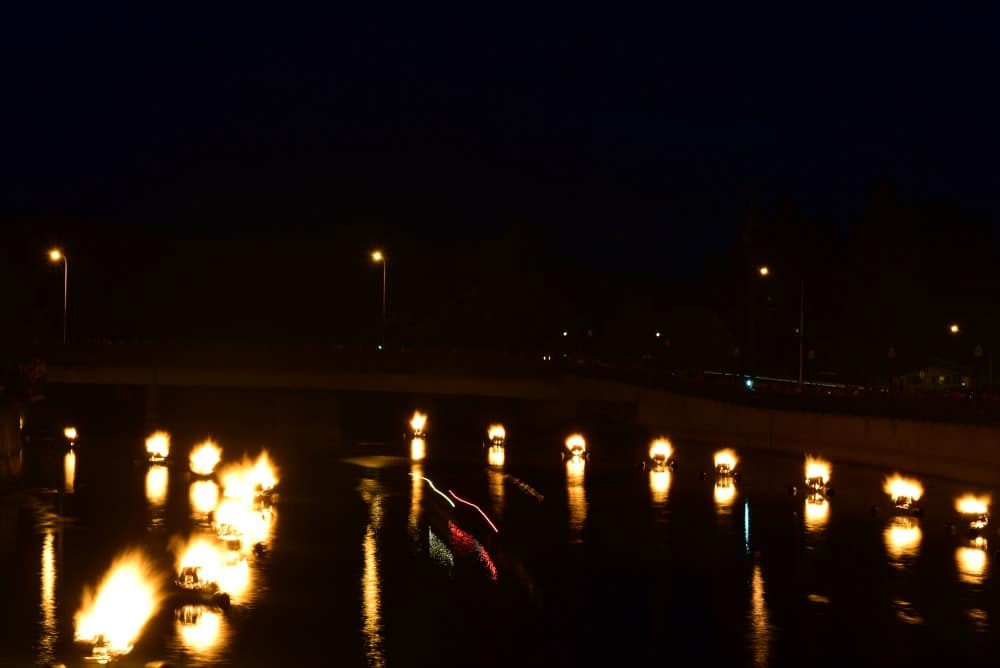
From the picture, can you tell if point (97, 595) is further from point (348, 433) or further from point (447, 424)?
point (447, 424)

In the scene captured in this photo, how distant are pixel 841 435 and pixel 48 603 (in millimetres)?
45007

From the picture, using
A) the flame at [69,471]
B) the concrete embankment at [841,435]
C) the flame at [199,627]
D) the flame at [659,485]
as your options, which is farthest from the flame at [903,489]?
the flame at [69,471]

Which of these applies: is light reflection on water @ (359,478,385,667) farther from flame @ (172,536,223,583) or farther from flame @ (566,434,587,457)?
flame @ (566,434,587,457)

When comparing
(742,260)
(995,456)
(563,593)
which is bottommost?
(563,593)

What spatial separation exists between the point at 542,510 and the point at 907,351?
82034mm

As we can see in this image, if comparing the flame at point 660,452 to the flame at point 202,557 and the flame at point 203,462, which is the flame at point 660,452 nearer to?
the flame at point 203,462

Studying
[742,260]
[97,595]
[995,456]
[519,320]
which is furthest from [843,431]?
[519,320]

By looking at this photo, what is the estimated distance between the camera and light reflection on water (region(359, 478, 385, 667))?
31.9 m

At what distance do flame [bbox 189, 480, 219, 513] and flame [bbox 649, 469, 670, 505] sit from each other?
19.5 metres

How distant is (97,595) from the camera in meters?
37.6

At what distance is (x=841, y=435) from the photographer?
7031 cm

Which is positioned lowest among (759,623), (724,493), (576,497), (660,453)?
(759,623)

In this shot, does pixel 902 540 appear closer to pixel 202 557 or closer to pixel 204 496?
pixel 202 557

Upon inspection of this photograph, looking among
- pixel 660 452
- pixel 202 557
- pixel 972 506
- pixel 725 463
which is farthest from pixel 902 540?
pixel 660 452
